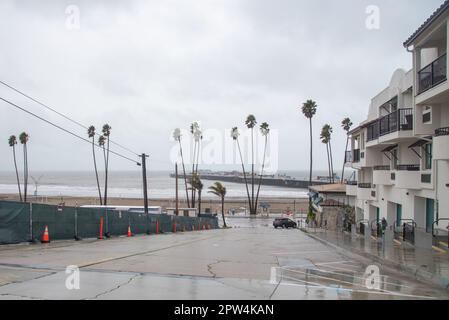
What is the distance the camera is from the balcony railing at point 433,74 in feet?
60.3

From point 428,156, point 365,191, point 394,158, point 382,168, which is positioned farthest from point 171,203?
point 428,156

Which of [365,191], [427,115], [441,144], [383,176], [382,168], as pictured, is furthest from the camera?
[365,191]

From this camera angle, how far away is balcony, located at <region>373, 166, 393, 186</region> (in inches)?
1178

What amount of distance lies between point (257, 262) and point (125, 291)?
6.67m

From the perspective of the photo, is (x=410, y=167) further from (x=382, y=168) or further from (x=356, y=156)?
(x=356, y=156)

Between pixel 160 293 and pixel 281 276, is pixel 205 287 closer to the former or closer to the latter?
pixel 160 293

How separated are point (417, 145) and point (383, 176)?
618cm

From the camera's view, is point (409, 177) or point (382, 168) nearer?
point (409, 177)

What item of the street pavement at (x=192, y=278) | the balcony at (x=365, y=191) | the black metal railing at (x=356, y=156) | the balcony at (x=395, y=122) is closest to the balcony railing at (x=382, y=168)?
the balcony at (x=395, y=122)

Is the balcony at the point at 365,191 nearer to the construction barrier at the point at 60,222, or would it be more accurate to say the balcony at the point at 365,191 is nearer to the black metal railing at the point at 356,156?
the black metal railing at the point at 356,156

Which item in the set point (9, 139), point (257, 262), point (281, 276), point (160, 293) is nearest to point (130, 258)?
point (257, 262)

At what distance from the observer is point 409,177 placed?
24.6 meters

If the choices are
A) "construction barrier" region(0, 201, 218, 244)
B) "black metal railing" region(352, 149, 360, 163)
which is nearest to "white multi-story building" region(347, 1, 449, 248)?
"black metal railing" region(352, 149, 360, 163)
